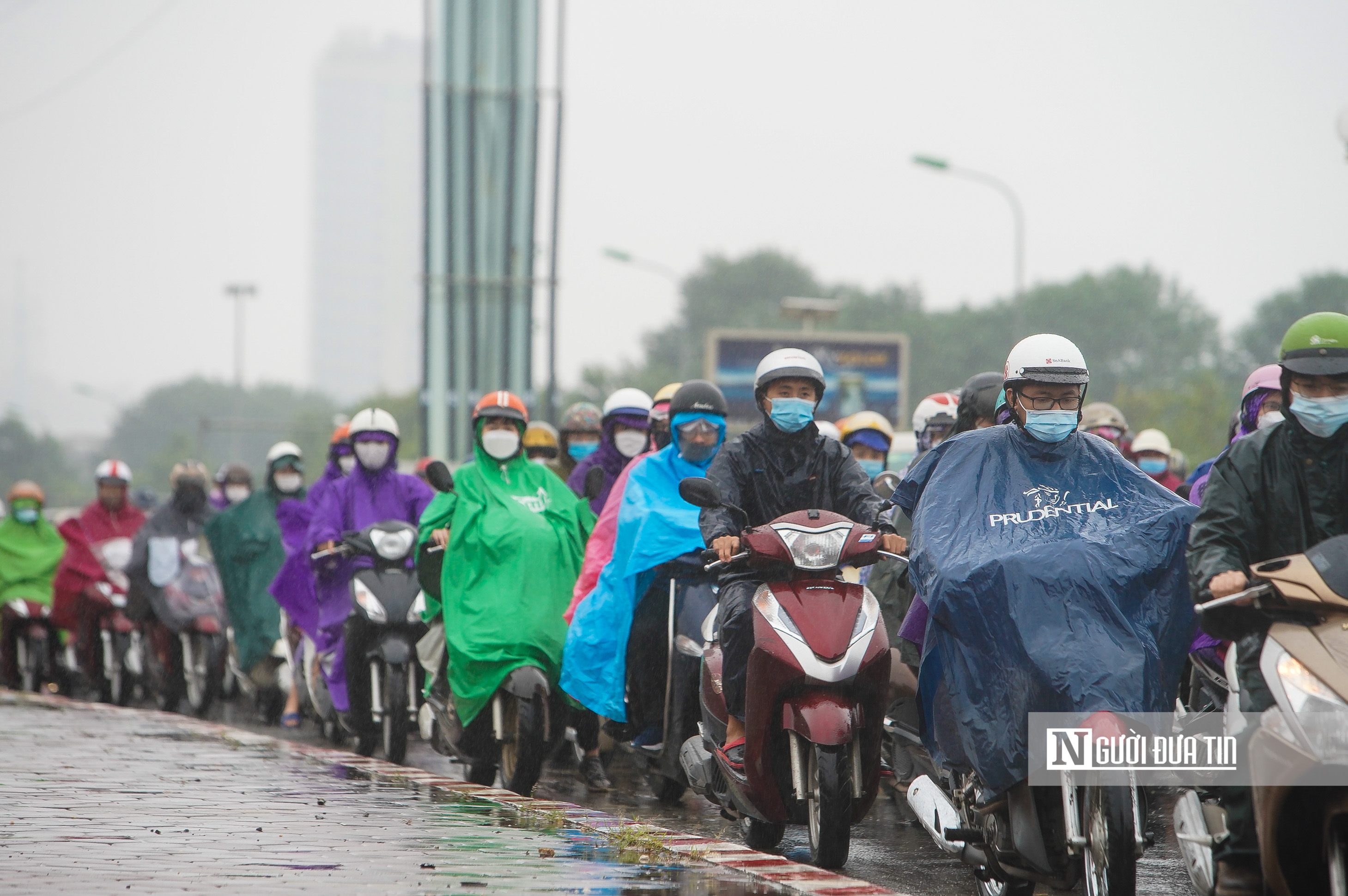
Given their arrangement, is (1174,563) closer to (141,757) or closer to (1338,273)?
(141,757)

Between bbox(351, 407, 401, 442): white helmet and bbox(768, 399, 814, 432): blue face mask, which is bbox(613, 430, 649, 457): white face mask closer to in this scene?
bbox(351, 407, 401, 442): white helmet

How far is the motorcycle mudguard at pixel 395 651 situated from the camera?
32.8 ft

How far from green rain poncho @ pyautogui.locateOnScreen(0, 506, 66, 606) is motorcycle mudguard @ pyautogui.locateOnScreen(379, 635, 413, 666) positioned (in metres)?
7.65

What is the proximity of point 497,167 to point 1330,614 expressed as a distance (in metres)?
24.1

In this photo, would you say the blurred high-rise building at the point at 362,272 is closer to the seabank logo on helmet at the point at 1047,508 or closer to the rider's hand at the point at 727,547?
the rider's hand at the point at 727,547

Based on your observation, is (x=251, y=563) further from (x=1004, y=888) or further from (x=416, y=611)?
(x=1004, y=888)

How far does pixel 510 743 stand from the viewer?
8844 mm

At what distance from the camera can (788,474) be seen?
725 centimetres

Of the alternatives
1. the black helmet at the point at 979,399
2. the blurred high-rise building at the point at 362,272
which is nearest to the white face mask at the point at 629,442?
the black helmet at the point at 979,399

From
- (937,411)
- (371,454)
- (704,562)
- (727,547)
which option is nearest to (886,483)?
(937,411)

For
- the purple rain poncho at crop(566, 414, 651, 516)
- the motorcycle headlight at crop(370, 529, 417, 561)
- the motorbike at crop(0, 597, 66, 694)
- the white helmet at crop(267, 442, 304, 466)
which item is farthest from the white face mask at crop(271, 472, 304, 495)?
the purple rain poncho at crop(566, 414, 651, 516)

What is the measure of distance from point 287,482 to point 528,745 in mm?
6470

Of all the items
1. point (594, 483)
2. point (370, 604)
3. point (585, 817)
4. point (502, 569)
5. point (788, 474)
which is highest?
point (788, 474)

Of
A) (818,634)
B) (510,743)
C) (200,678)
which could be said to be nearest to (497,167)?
(200,678)
